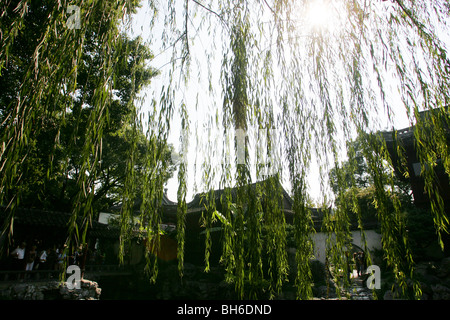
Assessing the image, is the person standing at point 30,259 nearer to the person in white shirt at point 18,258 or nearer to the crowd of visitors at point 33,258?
the crowd of visitors at point 33,258

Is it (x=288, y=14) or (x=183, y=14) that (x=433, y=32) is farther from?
(x=183, y=14)

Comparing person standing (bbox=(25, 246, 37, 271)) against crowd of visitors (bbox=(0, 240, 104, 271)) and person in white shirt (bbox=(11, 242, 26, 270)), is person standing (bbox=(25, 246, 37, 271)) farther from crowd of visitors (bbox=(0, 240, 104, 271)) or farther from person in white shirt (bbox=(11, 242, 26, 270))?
person in white shirt (bbox=(11, 242, 26, 270))

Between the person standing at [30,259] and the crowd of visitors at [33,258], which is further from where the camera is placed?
the person standing at [30,259]

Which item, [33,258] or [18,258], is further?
[33,258]

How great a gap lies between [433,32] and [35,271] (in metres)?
9.19

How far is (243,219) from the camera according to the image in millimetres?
1503

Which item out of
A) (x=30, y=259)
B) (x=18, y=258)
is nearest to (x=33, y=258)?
(x=30, y=259)

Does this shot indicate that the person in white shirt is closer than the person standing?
Yes

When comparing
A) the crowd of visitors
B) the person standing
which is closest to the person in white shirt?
the crowd of visitors

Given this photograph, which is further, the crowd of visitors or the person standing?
the person standing

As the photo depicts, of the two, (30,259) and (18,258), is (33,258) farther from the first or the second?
(18,258)

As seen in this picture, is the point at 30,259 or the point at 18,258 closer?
the point at 18,258

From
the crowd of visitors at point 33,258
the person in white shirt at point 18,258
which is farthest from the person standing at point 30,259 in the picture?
the person in white shirt at point 18,258

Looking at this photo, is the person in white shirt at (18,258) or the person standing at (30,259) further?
the person standing at (30,259)
